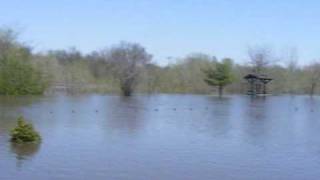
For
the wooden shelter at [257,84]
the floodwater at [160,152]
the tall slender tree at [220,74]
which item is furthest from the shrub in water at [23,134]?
the tall slender tree at [220,74]

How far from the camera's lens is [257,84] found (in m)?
66.4

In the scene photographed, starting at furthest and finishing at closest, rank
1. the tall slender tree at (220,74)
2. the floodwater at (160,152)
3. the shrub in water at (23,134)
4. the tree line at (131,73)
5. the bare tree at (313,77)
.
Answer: the bare tree at (313,77)
the tall slender tree at (220,74)
the tree line at (131,73)
the shrub in water at (23,134)
the floodwater at (160,152)

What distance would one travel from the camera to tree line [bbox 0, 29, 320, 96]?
52.6 meters

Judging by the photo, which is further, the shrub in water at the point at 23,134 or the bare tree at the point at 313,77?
the bare tree at the point at 313,77

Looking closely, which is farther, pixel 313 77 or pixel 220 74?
pixel 313 77

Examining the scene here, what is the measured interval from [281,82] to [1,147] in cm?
6612

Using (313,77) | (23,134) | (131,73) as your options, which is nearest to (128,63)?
(131,73)

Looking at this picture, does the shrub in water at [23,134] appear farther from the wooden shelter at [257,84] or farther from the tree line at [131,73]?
the wooden shelter at [257,84]

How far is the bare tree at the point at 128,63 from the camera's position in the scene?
60188 mm

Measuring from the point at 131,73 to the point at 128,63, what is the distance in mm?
1400

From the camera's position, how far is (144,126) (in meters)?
21.5

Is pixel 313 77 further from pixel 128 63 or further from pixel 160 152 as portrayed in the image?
pixel 160 152

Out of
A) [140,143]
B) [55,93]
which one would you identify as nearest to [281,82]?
[55,93]

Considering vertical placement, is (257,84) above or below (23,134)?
above
